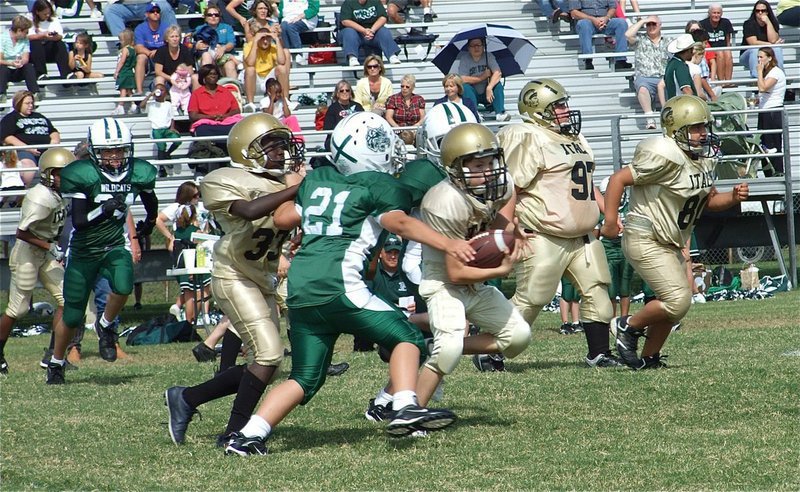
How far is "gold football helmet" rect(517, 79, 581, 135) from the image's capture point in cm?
800

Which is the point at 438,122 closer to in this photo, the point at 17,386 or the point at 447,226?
the point at 447,226

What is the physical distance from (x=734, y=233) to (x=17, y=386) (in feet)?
31.9

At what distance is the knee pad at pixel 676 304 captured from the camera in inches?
301

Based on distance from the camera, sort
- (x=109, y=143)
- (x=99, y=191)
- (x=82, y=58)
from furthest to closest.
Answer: (x=82, y=58) → (x=99, y=191) → (x=109, y=143)

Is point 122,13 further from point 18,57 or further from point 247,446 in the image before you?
point 247,446

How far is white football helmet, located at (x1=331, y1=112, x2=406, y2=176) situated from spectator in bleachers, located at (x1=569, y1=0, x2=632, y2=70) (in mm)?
12299

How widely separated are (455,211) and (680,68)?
360 inches

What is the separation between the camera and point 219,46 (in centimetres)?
1638

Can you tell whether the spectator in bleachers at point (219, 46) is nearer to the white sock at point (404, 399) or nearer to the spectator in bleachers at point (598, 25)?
the spectator in bleachers at point (598, 25)

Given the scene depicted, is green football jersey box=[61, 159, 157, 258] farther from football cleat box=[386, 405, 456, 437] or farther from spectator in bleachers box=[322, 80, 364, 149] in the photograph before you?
spectator in bleachers box=[322, 80, 364, 149]

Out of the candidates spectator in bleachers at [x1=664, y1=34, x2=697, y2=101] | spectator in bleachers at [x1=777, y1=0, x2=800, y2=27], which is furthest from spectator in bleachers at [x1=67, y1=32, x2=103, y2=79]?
spectator in bleachers at [x1=777, y1=0, x2=800, y2=27]

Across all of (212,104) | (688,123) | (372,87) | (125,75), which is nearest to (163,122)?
(212,104)

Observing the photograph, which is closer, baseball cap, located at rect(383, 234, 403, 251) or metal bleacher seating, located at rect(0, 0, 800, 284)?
baseball cap, located at rect(383, 234, 403, 251)

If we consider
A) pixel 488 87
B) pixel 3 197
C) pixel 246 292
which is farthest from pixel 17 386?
pixel 488 87
